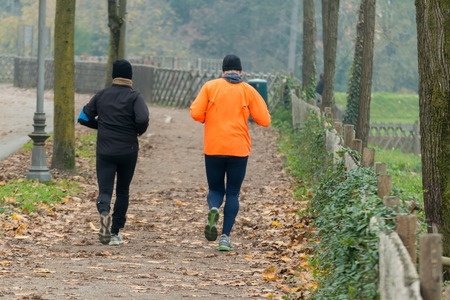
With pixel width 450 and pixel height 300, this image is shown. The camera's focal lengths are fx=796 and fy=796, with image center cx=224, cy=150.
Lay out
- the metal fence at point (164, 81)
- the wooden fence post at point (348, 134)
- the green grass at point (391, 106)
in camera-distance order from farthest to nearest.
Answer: the green grass at point (391, 106) < the metal fence at point (164, 81) < the wooden fence post at point (348, 134)

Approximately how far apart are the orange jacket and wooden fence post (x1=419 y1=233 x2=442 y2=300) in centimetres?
486

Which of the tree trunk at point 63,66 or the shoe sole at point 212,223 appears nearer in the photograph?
the shoe sole at point 212,223

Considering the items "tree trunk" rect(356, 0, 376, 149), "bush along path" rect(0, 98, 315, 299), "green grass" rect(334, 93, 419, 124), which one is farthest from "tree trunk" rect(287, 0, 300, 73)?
"bush along path" rect(0, 98, 315, 299)

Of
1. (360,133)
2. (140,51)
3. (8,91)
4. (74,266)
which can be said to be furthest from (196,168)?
(140,51)

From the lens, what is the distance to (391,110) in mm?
51875

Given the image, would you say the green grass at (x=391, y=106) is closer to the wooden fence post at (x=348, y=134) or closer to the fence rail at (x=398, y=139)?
the fence rail at (x=398, y=139)

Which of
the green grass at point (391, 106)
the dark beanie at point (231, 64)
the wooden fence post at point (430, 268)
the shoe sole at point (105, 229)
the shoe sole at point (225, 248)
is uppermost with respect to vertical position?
the dark beanie at point (231, 64)

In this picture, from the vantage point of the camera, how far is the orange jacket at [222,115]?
838 cm

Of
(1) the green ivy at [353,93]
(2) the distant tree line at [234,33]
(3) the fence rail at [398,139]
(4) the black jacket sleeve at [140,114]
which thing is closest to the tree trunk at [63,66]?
(4) the black jacket sleeve at [140,114]

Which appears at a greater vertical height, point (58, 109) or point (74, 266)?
point (58, 109)

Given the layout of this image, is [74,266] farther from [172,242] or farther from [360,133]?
[360,133]

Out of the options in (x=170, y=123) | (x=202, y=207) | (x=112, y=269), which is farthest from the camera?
(x=170, y=123)

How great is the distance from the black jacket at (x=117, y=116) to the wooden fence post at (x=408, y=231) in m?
4.58

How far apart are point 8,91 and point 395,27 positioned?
36.8 metres
